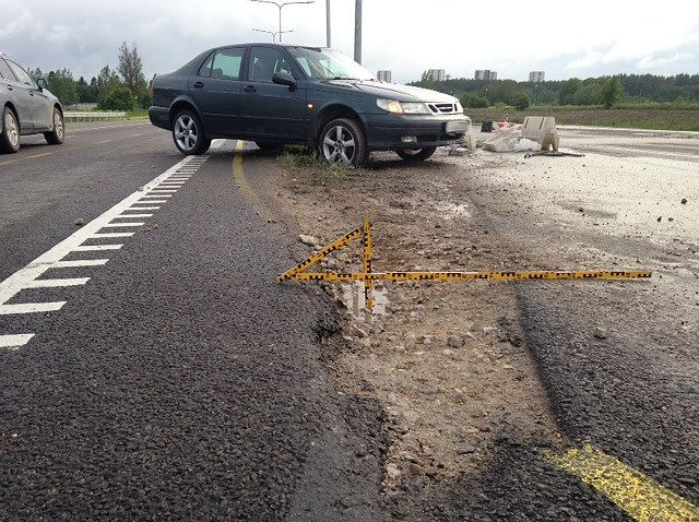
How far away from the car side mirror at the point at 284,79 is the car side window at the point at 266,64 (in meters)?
0.30

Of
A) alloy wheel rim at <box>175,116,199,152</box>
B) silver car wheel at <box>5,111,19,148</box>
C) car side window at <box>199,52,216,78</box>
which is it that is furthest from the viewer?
silver car wheel at <box>5,111,19,148</box>

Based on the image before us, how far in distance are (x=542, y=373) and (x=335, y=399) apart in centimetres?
94

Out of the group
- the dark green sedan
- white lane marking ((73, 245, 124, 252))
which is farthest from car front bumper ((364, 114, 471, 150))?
white lane marking ((73, 245, 124, 252))

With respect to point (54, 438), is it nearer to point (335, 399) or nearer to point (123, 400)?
point (123, 400)

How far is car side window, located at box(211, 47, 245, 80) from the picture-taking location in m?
9.59

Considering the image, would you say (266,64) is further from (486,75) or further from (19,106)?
(486,75)

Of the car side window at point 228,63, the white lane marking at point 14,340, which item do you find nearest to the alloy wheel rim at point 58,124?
the car side window at point 228,63

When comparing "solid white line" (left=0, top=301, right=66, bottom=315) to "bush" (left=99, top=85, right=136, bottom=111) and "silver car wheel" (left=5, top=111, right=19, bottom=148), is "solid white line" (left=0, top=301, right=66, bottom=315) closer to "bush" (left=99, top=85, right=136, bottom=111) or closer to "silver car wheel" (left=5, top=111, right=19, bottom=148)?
"silver car wheel" (left=5, top=111, right=19, bottom=148)

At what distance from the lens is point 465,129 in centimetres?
910

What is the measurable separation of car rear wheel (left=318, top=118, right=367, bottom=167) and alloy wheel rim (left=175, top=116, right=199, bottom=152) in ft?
9.37

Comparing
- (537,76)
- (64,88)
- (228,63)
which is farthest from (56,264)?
(64,88)

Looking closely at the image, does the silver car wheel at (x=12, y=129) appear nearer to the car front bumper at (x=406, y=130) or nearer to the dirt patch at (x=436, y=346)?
the car front bumper at (x=406, y=130)

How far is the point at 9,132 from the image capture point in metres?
11.0

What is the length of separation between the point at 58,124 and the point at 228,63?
19.7ft
